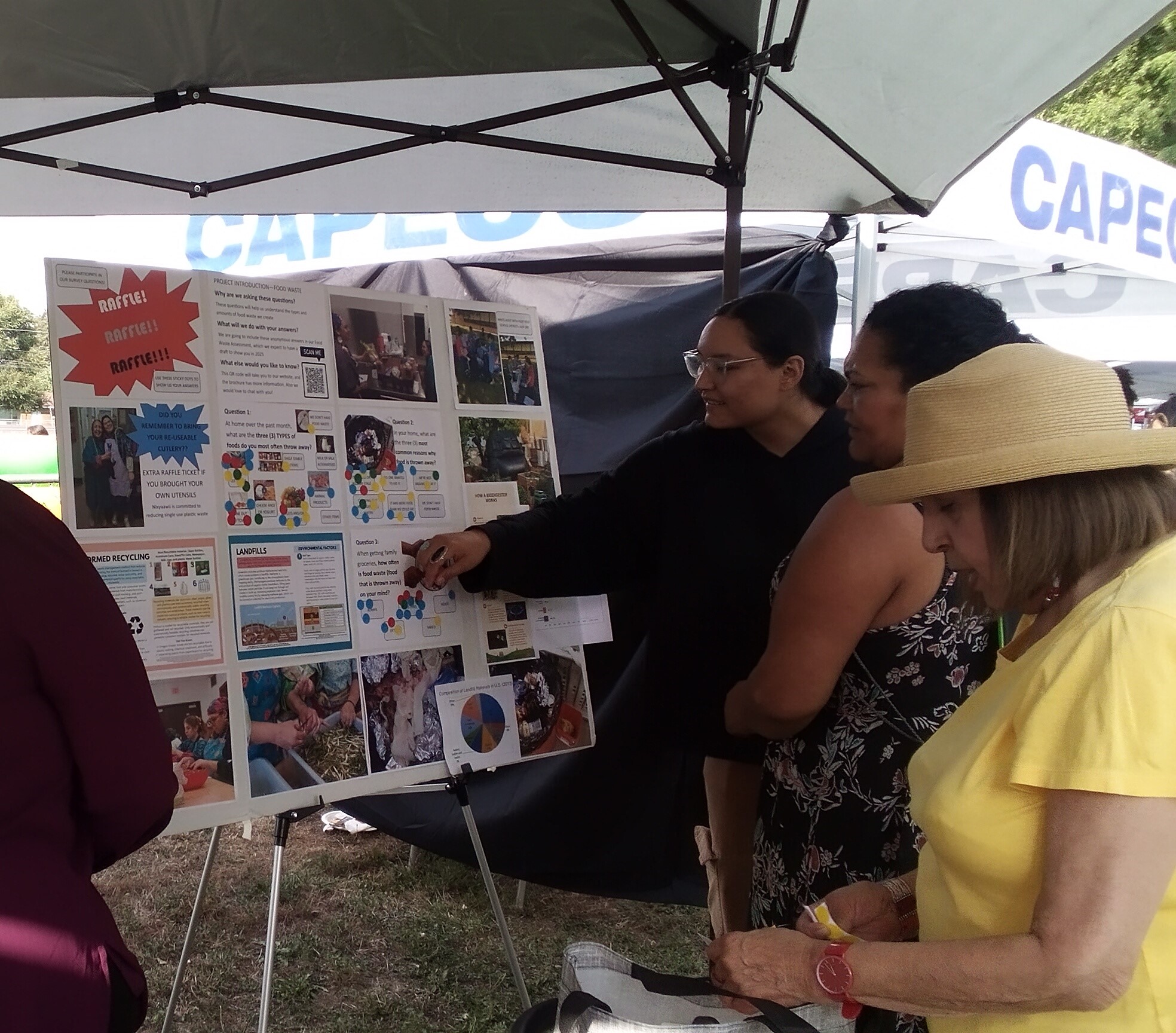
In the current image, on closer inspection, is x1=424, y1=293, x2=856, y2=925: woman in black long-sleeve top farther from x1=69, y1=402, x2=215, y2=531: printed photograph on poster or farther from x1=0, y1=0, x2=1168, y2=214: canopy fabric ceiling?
x1=0, y1=0, x2=1168, y2=214: canopy fabric ceiling

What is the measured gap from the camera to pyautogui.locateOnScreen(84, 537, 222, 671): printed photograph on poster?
159 centimetres

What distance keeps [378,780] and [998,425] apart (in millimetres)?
1391

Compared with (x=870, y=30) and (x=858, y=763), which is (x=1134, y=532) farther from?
(x=870, y=30)

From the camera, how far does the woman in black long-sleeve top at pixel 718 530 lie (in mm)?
1849

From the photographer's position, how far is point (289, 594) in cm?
175

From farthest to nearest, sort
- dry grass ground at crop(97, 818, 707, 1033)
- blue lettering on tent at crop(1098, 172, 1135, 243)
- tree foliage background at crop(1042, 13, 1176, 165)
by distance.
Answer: tree foliage background at crop(1042, 13, 1176, 165), blue lettering on tent at crop(1098, 172, 1135, 243), dry grass ground at crop(97, 818, 707, 1033)

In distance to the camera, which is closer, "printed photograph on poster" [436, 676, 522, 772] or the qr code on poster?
the qr code on poster

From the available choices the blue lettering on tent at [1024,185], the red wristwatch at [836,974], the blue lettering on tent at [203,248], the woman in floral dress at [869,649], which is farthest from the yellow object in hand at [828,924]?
the blue lettering on tent at [203,248]

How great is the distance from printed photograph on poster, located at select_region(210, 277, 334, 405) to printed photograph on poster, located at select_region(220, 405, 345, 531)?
0.12 ft

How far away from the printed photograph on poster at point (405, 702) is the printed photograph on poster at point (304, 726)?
0.03m

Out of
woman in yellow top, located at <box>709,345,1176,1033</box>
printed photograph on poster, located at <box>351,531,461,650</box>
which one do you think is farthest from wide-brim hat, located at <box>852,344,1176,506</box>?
printed photograph on poster, located at <box>351,531,461,650</box>

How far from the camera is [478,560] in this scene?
6.34 ft

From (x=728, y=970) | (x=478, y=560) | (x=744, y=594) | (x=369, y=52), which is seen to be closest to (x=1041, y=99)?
(x=744, y=594)

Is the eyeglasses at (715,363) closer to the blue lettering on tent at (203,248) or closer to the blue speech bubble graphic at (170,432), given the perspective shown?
the blue speech bubble graphic at (170,432)
